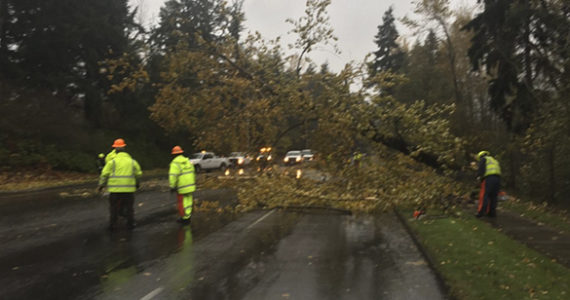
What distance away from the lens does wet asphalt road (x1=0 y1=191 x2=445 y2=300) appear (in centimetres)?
575

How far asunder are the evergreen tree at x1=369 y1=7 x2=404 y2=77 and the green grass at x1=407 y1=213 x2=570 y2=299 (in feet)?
158

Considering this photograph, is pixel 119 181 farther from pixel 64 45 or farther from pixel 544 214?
pixel 64 45

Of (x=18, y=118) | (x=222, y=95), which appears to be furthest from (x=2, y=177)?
(x=222, y=95)

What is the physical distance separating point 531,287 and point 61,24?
31.1 m

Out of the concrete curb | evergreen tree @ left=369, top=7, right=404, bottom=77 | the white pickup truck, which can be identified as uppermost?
evergreen tree @ left=369, top=7, right=404, bottom=77

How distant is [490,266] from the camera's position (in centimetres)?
663

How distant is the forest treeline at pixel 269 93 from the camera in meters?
11.2

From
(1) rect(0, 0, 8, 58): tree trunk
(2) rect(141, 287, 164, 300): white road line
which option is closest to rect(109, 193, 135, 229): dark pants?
(2) rect(141, 287, 164, 300): white road line

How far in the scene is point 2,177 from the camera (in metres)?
21.7

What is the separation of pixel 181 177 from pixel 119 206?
141 centimetres

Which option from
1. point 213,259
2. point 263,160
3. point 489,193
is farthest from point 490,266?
point 263,160

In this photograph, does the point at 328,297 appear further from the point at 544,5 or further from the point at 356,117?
the point at 544,5

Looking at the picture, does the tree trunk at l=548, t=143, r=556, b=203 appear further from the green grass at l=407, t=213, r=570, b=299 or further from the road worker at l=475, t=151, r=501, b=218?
the green grass at l=407, t=213, r=570, b=299

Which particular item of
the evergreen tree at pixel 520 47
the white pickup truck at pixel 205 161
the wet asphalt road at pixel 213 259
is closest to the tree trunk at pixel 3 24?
the white pickup truck at pixel 205 161
